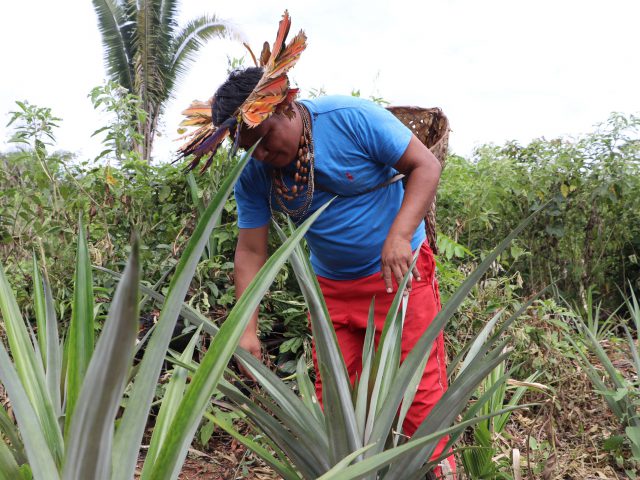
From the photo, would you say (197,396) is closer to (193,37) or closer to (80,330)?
(80,330)

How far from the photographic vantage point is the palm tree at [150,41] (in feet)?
41.7

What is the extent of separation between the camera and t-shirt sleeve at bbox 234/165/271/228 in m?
1.89

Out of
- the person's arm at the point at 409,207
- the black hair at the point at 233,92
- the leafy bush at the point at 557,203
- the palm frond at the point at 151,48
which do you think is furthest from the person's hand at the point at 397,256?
the palm frond at the point at 151,48

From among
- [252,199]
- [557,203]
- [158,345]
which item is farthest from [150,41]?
[158,345]

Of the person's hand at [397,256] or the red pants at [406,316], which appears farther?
the red pants at [406,316]

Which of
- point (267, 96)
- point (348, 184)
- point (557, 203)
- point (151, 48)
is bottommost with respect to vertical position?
point (557, 203)

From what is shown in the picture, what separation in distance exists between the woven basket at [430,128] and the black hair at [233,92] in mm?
784

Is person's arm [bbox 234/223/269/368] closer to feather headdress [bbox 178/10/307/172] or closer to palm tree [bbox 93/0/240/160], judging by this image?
feather headdress [bbox 178/10/307/172]

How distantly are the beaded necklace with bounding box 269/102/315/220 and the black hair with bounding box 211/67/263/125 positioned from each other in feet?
0.64

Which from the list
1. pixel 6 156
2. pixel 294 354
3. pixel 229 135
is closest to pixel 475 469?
pixel 294 354

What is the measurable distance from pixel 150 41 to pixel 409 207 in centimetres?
1238

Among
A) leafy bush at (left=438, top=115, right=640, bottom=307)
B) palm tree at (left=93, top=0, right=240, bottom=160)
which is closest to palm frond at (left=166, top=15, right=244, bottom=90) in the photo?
palm tree at (left=93, top=0, right=240, bottom=160)

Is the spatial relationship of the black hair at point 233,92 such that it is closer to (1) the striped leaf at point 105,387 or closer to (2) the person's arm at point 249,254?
(2) the person's arm at point 249,254

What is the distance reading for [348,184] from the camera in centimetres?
180
